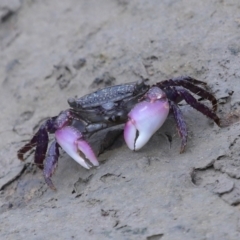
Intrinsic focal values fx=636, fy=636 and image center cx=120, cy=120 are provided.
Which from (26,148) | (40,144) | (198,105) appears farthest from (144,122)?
(26,148)

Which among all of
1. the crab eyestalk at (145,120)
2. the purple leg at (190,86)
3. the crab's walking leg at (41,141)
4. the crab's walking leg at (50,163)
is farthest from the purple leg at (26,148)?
the purple leg at (190,86)

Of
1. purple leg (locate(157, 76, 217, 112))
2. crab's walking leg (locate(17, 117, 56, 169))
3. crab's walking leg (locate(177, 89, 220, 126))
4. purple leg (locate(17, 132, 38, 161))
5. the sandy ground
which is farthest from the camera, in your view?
purple leg (locate(17, 132, 38, 161))

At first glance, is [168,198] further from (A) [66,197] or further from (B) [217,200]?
(A) [66,197]

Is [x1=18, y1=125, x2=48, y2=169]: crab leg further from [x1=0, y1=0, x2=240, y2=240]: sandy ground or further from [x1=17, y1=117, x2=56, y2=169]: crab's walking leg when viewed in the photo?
[x1=0, y1=0, x2=240, y2=240]: sandy ground

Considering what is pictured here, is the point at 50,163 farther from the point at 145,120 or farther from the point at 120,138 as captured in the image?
the point at 145,120

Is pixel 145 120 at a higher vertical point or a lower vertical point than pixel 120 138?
higher

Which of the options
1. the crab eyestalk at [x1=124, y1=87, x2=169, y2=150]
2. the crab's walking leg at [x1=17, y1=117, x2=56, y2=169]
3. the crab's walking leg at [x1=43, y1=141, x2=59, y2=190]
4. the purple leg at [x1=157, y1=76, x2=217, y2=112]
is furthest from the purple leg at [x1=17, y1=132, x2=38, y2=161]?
the purple leg at [x1=157, y1=76, x2=217, y2=112]

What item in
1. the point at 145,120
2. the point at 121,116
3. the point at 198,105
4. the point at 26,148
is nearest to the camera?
the point at 145,120
